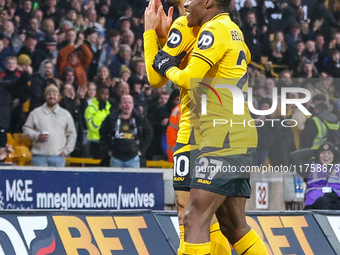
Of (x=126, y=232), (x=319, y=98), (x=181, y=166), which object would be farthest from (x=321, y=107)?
(x=181, y=166)

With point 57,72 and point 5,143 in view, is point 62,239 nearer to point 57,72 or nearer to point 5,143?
point 5,143

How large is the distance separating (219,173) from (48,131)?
4719 mm

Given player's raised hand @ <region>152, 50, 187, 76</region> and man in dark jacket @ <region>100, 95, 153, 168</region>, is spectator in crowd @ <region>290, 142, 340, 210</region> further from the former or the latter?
player's raised hand @ <region>152, 50, 187, 76</region>

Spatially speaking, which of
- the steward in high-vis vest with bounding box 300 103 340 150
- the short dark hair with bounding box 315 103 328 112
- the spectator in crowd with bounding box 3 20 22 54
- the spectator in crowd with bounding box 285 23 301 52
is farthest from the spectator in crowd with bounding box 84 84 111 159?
the spectator in crowd with bounding box 285 23 301 52

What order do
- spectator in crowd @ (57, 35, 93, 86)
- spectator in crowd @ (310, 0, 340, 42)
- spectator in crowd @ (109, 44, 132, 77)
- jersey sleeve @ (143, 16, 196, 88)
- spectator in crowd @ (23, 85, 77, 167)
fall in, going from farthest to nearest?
spectator in crowd @ (310, 0, 340, 42)
spectator in crowd @ (109, 44, 132, 77)
spectator in crowd @ (57, 35, 93, 86)
spectator in crowd @ (23, 85, 77, 167)
jersey sleeve @ (143, 16, 196, 88)

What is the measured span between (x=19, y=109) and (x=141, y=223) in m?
3.36

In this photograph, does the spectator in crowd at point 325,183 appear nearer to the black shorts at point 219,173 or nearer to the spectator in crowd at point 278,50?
the black shorts at point 219,173

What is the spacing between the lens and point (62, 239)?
586cm

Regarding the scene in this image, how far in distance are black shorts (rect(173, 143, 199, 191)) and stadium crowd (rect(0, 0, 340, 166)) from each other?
431cm

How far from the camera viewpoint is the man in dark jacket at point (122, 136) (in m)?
9.29

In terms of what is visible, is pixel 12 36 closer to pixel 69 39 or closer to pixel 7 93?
pixel 69 39

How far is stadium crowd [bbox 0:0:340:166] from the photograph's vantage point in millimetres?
9016

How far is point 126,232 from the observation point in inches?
244

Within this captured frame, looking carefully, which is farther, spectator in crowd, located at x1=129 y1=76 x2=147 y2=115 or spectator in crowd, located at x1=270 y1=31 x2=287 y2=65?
spectator in crowd, located at x1=270 y1=31 x2=287 y2=65
